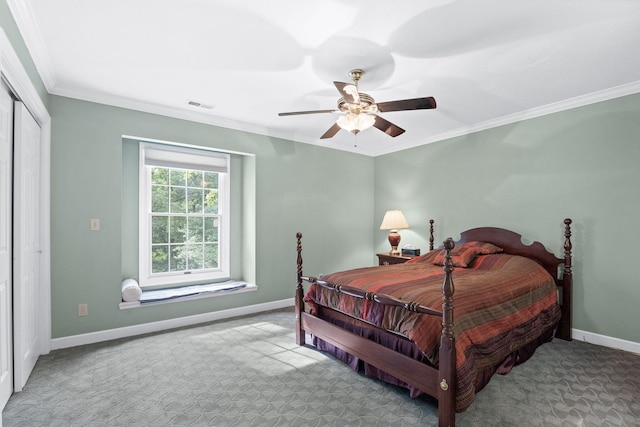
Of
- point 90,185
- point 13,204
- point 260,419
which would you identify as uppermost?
point 90,185

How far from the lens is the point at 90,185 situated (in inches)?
128

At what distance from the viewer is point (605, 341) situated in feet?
10.3

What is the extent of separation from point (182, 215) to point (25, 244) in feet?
5.76

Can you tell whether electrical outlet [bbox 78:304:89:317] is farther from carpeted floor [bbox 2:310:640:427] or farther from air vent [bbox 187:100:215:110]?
air vent [bbox 187:100:215:110]

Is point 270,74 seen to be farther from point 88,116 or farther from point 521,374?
point 521,374

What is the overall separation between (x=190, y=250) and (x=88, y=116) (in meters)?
1.86

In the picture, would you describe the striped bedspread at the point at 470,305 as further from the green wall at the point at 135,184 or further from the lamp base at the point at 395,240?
the green wall at the point at 135,184

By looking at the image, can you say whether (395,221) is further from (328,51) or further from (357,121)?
(328,51)

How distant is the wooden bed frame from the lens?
6.15 feet

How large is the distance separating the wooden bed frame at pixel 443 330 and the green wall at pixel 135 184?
139 cm

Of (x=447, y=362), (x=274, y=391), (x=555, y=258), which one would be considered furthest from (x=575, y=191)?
(x=274, y=391)

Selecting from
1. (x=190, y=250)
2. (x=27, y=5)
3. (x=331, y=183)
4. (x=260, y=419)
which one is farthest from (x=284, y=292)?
(x=27, y=5)

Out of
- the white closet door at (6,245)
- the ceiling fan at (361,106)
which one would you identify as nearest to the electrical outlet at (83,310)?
the white closet door at (6,245)

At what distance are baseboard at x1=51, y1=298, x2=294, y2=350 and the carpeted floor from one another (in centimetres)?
12
